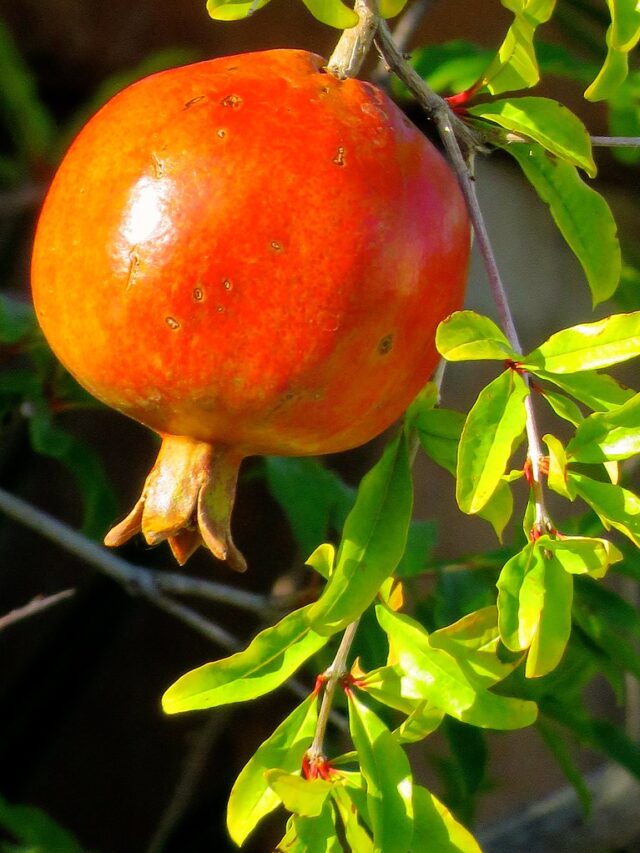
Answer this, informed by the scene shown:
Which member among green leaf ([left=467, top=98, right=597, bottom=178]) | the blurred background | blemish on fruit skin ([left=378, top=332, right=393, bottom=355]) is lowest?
the blurred background

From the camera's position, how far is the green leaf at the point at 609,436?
24.8 inches

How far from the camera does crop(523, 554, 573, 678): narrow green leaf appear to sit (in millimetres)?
628

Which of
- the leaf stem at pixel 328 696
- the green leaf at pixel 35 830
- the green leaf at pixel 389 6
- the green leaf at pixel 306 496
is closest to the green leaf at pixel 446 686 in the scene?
the leaf stem at pixel 328 696

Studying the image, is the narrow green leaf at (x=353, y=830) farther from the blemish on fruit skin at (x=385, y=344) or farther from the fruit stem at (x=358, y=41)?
the fruit stem at (x=358, y=41)

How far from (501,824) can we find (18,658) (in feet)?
2.81

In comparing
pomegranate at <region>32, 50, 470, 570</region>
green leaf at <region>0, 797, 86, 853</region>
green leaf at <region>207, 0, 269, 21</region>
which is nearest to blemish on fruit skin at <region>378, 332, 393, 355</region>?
pomegranate at <region>32, 50, 470, 570</region>

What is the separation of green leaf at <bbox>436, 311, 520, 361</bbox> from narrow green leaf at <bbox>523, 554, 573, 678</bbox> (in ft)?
0.41


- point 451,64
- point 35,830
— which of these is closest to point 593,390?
point 451,64

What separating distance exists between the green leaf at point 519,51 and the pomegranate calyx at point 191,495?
0.97ft

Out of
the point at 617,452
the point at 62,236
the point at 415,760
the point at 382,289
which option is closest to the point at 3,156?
the point at 62,236

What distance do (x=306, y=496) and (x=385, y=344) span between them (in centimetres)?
65

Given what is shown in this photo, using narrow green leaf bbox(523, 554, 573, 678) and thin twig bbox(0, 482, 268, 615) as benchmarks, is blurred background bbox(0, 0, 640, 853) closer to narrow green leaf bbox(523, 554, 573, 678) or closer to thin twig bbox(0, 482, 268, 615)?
thin twig bbox(0, 482, 268, 615)

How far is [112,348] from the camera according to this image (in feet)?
2.11

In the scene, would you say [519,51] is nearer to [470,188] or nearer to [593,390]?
[470,188]
